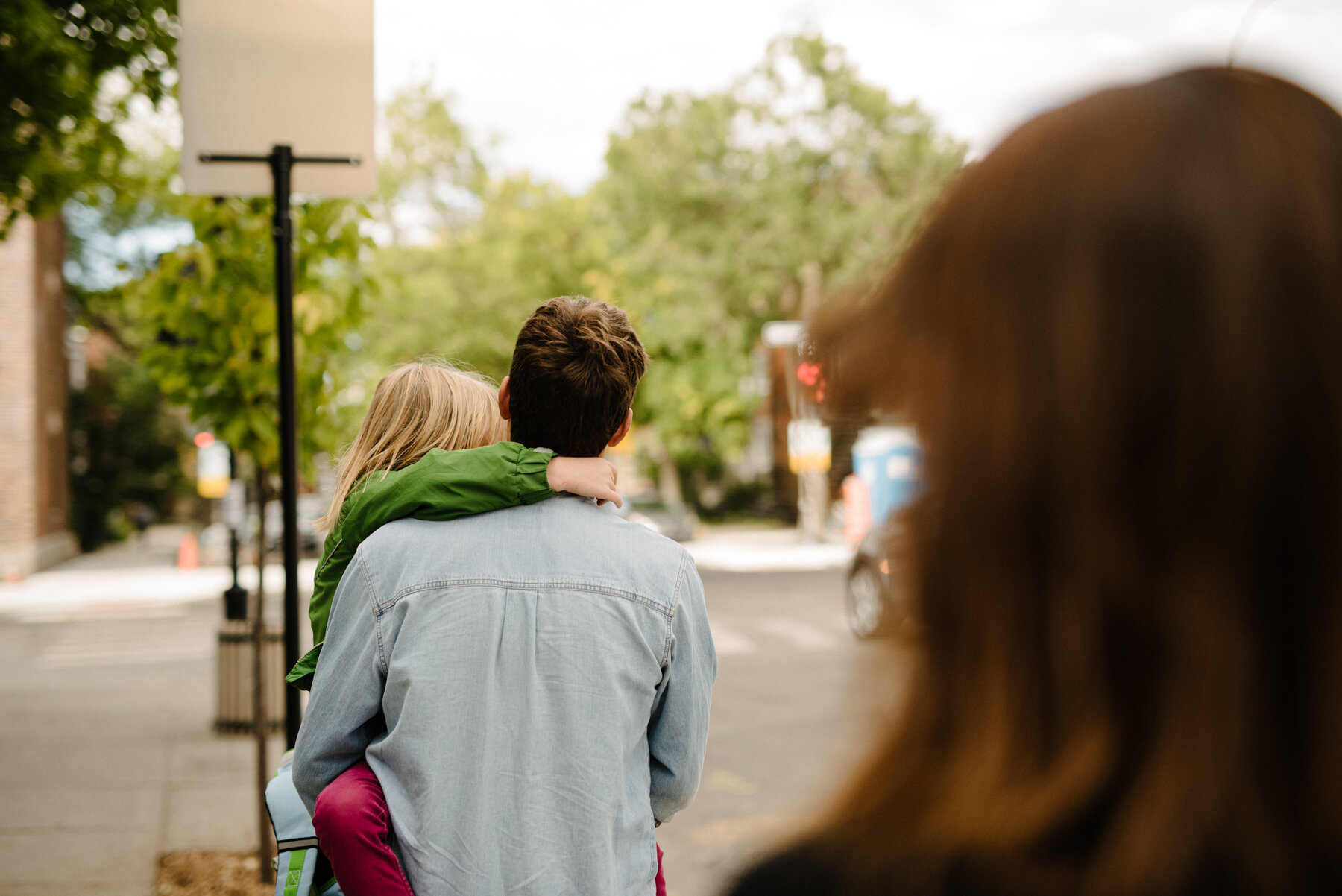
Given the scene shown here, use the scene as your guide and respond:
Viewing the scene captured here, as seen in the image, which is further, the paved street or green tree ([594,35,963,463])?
green tree ([594,35,963,463])

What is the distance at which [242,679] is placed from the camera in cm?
753

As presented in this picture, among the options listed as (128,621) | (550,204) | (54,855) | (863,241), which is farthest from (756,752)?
(550,204)

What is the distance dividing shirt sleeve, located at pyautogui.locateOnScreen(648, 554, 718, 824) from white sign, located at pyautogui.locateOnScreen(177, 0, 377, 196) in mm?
2214

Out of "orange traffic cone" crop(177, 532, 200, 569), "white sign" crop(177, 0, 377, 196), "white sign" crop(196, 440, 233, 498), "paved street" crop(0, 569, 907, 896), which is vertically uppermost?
"white sign" crop(177, 0, 377, 196)

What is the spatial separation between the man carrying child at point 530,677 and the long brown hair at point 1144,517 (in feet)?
3.87

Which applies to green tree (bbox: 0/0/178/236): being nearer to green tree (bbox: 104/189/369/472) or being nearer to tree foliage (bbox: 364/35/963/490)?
green tree (bbox: 104/189/369/472)

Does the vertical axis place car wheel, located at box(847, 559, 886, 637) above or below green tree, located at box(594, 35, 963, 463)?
below

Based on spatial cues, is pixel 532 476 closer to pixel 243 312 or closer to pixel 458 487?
pixel 458 487

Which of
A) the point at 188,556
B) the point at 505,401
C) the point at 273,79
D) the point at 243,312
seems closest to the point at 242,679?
the point at 243,312

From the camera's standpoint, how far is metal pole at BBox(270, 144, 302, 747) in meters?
3.40

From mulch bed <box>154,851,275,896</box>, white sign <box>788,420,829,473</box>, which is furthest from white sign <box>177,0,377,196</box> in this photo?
white sign <box>788,420,829,473</box>

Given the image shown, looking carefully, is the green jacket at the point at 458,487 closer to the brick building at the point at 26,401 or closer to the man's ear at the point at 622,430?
the man's ear at the point at 622,430

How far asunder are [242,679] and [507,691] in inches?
250

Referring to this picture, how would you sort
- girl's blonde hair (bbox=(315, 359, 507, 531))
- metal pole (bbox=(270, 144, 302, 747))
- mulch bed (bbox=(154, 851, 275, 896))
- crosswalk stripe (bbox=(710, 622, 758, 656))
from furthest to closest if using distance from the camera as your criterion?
1. crosswalk stripe (bbox=(710, 622, 758, 656))
2. mulch bed (bbox=(154, 851, 275, 896))
3. metal pole (bbox=(270, 144, 302, 747))
4. girl's blonde hair (bbox=(315, 359, 507, 531))
